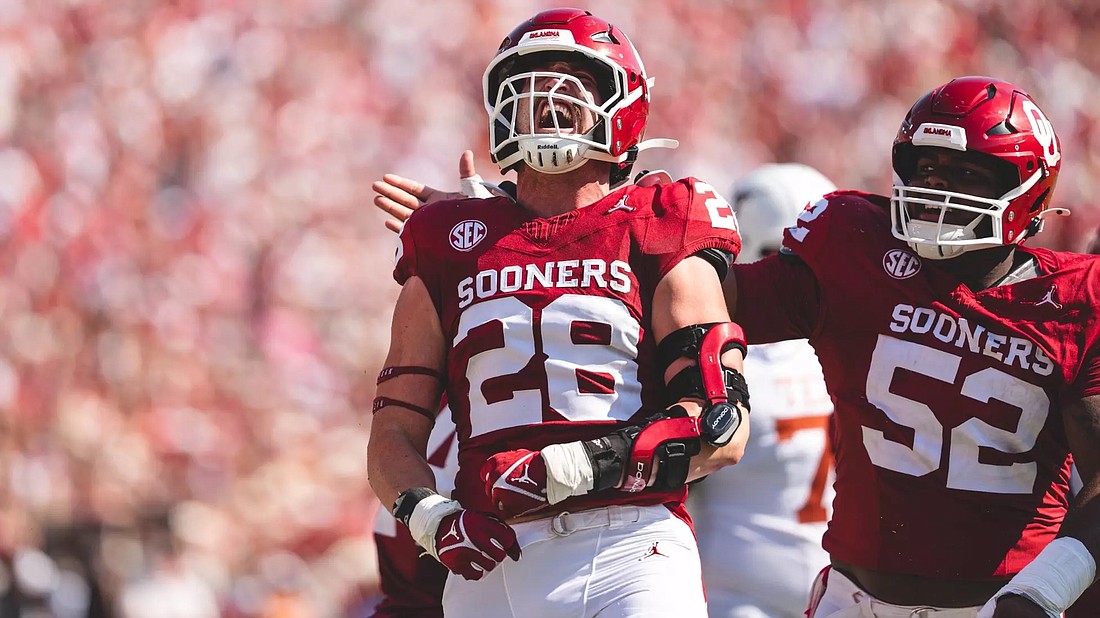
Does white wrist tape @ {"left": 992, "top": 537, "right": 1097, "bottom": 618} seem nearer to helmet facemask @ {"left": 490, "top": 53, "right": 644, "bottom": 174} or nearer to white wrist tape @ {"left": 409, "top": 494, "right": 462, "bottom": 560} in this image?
white wrist tape @ {"left": 409, "top": 494, "right": 462, "bottom": 560}

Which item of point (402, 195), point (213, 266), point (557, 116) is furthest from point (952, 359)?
point (213, 266)

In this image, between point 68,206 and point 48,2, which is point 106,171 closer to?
point 68,206

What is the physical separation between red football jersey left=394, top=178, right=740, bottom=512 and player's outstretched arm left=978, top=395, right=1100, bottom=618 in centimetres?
68

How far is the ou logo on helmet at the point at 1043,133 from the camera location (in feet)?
10.5

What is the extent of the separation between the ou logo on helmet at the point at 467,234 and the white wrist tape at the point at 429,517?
55 centimetres

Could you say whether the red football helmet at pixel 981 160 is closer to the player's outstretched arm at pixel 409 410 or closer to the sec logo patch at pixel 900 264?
the sec logo patch at pixel 900 264

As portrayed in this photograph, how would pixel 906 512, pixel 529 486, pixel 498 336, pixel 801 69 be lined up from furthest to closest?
pixel 801 69
pixel 906 512
pixel 498 336
pixel 529 486

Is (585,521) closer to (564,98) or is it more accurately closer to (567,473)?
(567,473)

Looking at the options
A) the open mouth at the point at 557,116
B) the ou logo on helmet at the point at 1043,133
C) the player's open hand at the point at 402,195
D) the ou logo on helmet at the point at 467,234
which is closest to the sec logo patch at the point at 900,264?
the ou logo on helmet at the point at 1043,133

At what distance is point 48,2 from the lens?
6.89 metres

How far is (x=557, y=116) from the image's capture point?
302 centimetres

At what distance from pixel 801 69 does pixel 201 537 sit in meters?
4.73

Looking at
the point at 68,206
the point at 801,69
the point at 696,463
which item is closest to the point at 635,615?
the point at 696,463

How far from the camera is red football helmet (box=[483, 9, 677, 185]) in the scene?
3004 mm
